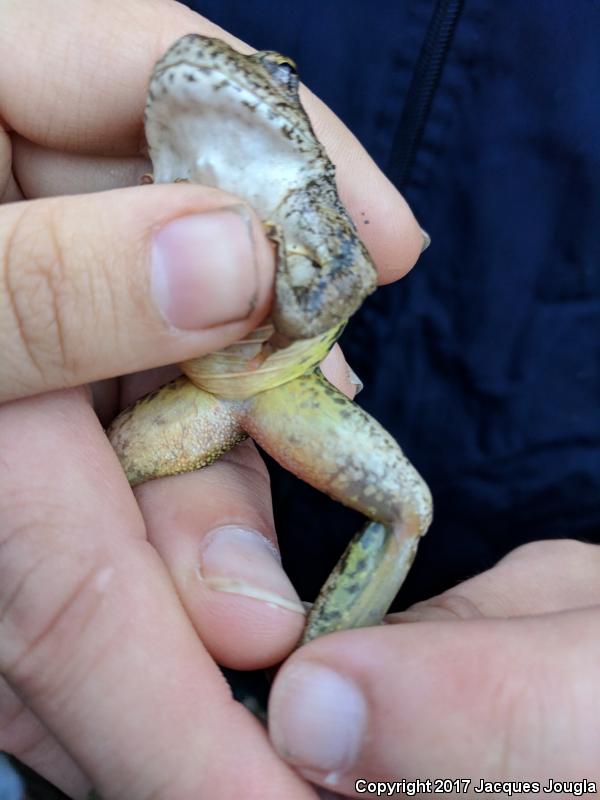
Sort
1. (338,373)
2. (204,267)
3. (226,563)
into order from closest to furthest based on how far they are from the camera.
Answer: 1. (204,267)
2. (226,563)
3. (338,373)

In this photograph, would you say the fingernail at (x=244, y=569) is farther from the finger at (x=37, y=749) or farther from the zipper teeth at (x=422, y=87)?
the zipper teeth at (x=422, y=87)

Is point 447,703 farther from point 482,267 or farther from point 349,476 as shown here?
point 482,267

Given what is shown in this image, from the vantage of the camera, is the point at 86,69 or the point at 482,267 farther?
the point at 482,267

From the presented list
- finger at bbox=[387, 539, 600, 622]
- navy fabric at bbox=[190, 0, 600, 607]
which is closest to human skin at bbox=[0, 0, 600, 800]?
finger at bbox=[387, 539, 600, 622]

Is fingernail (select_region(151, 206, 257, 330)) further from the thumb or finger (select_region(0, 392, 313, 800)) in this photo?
finger (select_region(0, 392, 313, 800))

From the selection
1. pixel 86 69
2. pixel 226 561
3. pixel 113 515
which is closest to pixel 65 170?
pixel 86 69

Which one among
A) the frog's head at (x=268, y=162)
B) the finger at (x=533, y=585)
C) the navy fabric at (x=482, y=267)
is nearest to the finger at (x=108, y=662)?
the frog's head at (x=268, y=162)

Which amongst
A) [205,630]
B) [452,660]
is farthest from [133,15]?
[452,660]
